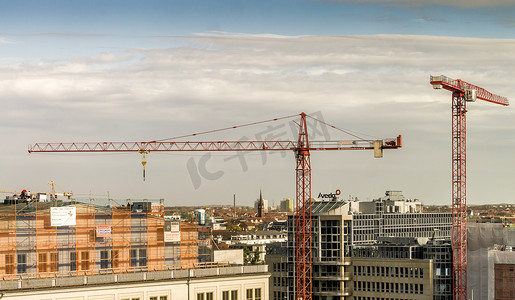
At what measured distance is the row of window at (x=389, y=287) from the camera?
164m

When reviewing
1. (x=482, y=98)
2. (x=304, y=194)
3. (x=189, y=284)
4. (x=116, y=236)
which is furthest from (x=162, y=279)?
(x=482, y=98)

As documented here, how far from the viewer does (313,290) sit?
6944 inches

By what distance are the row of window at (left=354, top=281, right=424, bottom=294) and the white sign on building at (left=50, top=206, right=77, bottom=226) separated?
258 ft

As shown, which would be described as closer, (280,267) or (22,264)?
(22,264)

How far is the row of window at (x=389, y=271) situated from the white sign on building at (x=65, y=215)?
3102 inches

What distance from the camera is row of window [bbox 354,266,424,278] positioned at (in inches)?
6462

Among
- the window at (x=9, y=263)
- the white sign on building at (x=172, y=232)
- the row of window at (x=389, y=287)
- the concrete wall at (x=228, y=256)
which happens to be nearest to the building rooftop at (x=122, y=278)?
the window at (x=9, y=263)

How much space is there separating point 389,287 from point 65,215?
262 feet

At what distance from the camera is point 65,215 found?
102 meters

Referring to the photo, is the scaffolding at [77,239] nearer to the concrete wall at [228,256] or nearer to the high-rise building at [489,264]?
the concrete wall at [228,256]

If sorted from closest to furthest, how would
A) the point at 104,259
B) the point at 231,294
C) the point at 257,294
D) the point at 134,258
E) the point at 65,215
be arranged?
the point at 65,215
the point at 231,294
the point at 104,259
the point at 257,294
the point at 134,258

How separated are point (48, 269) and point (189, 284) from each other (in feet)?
48.5

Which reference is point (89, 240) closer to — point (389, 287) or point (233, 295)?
point (233, 295)

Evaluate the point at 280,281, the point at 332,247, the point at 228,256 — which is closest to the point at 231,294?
the point at 228,256
